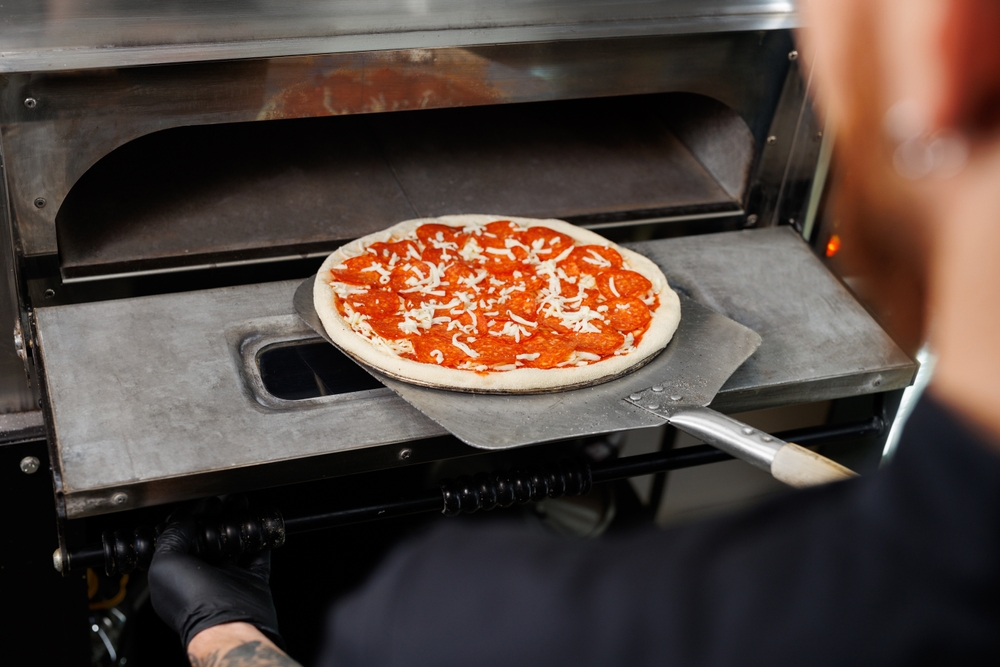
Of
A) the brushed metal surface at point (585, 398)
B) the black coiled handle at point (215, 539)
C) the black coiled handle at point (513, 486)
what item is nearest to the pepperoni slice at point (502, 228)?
the brushed metal surface at point (585, 398)

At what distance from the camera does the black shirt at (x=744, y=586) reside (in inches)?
19.8

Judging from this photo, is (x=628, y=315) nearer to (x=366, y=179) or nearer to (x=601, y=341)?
(x=601, y=341)

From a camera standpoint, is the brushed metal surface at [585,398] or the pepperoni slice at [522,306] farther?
the pepperoni slice at [522,306]

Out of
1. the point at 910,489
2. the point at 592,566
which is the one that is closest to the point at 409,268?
the point at 592,566

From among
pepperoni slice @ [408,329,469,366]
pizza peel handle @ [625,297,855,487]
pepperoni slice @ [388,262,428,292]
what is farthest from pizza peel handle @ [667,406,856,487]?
pepperoni slice @ [388,262,428,292]

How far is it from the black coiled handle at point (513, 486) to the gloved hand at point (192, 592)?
36 centimetres

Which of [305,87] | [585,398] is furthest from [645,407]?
[305,87]

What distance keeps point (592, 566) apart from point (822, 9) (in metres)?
0.41

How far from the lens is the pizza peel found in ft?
4.76

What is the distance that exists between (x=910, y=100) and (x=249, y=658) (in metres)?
1.23

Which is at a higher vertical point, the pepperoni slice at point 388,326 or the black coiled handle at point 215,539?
the pepperoni slice at point 388,326

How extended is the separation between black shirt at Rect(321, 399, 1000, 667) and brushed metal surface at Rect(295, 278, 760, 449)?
74 centimetres

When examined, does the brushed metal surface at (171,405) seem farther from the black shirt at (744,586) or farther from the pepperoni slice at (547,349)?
the black shirt at (744,586)

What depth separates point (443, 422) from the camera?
154cm
